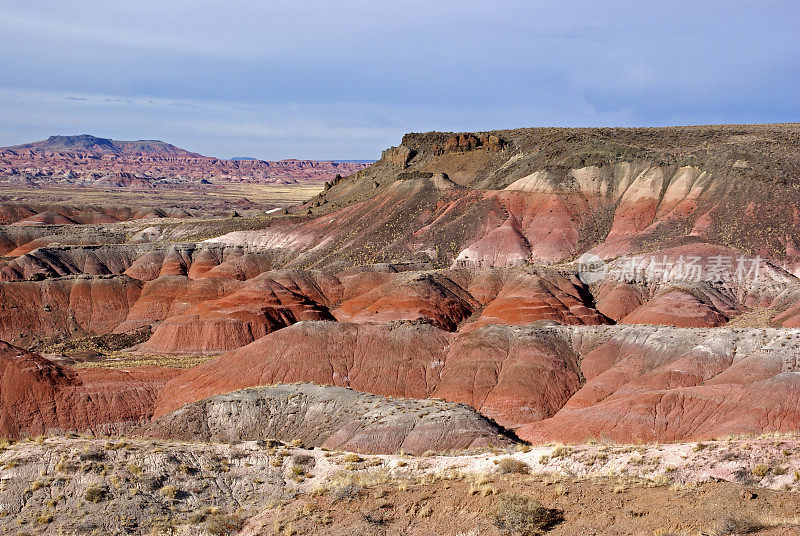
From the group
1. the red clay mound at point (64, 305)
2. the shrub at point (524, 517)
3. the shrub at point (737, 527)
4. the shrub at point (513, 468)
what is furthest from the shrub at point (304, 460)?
the red clay mound at point (64, 305)

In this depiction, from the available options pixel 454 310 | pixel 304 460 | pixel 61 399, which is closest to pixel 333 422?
pixel 304 460

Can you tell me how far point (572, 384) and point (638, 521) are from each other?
31.9 m

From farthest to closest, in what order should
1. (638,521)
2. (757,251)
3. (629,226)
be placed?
(629,226) < (757,251) < (638,521)

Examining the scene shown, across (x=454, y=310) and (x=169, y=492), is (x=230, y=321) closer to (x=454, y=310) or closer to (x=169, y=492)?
(x=454, y=310)

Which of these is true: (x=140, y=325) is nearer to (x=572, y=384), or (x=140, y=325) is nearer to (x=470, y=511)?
(x=572, y=384)

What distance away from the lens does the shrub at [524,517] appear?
14.5m

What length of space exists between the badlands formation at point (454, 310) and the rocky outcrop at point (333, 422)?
10 cm

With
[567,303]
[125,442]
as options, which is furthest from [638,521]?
[567,303]

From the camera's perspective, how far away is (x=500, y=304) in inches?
2645

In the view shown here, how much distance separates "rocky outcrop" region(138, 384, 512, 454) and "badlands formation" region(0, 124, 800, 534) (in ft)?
0.34

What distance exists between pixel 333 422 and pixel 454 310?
38.6m

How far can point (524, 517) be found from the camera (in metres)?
14.6

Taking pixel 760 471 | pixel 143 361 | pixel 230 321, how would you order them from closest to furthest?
pixel 760 471 < pixel 143 361 < pixel 230 321

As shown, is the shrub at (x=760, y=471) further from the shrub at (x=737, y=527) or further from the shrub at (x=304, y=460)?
the shrub at (x=304, y=460)
